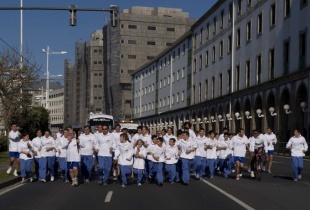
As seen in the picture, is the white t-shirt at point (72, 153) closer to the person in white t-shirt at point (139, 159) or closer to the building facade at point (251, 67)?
the person in white t-shirt at point (139, 159)

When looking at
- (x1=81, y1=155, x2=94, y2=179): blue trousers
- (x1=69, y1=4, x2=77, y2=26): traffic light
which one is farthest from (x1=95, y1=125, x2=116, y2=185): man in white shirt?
(x1=69, y1=4, x2=77, y2=26): traffic light

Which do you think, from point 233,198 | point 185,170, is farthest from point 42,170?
point 233,198

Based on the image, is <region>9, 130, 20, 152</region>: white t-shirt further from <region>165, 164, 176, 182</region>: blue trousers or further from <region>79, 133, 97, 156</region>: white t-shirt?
<region>165, 164, 176, 182</region>: blue trousers

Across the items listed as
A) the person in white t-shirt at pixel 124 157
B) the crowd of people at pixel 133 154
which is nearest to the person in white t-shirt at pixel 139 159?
the crowd of people at pixel 133 154

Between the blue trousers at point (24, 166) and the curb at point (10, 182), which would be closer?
the curb at point (10, 182)

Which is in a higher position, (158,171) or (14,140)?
(14,140)

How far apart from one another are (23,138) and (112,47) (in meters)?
105

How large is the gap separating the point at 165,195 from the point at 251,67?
40154mm

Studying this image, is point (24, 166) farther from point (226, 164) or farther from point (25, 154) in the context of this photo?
point (226, 164)

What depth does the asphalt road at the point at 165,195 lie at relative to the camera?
1190 cm

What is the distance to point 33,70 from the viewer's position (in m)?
39.7

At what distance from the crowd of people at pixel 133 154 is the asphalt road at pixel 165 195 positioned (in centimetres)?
55

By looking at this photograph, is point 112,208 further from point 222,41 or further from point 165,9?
point 165,9

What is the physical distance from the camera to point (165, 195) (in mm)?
13922
